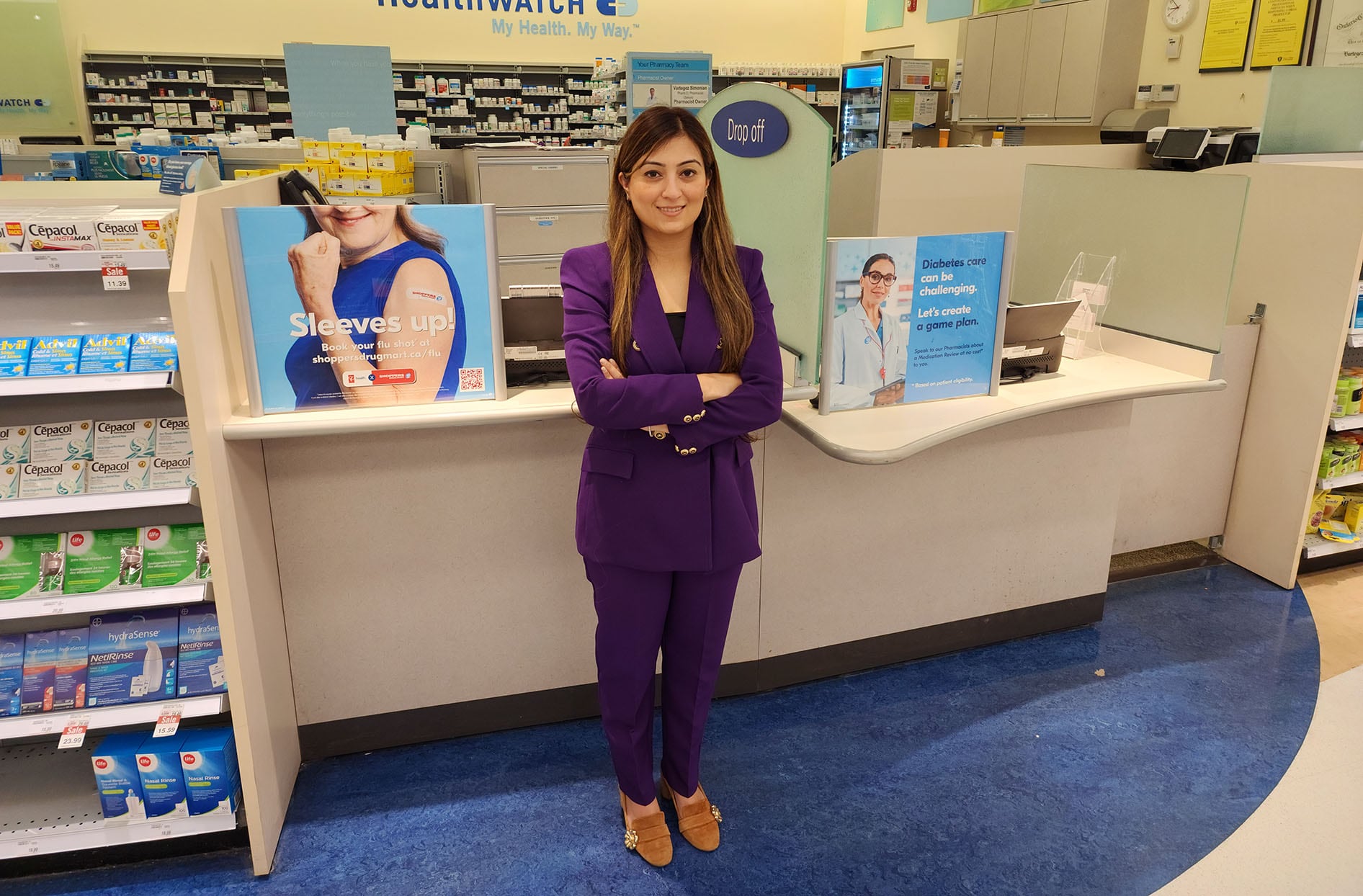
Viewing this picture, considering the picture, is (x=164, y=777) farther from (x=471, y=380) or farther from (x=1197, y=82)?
(x=1197, y=82)

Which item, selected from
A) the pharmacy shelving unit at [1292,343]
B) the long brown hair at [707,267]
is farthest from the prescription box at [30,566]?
the pharmacy shelving unit at [1292,343]

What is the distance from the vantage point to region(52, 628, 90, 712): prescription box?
82.0 inches

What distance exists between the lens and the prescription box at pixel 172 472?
2.02 meters

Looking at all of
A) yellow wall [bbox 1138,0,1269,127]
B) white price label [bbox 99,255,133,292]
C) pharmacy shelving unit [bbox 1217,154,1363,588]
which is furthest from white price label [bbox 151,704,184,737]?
yellow wall [bbox 1138,0,1269,127]

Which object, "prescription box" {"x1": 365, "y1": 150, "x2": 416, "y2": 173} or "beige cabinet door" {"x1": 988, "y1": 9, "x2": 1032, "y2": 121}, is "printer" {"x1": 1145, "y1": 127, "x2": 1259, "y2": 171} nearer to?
"prescription box" {"x1": 365, "y1": 150, "x2": 416, "y2": 173}

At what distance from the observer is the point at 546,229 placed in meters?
5.26

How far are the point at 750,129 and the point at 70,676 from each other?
214 cm

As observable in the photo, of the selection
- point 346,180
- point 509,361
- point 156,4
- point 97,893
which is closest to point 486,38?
point 156,4

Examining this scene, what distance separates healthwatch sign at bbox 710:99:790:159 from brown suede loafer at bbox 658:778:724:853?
5.55 feet

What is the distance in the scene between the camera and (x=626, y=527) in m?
1.94

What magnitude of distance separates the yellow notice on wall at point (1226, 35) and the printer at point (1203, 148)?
10.2 ft

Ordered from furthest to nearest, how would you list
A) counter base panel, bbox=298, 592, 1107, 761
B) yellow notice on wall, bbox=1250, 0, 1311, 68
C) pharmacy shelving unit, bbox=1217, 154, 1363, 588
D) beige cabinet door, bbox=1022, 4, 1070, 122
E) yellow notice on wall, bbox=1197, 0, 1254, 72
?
1. beige cabinet door, bbox=1022, 4, 1070, 122
2. yellow notice on wall, bbox=1197, 0, 1254, 72
3. yellow notice on wall, bbox=1250, 0, 1311, 68
4. pharmacy shelving unit, bbox=1217, 154, 1363, 588
5. counter base panel, bbox=298, 592, 1107, 761

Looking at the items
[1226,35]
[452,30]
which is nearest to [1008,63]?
[1226,35]

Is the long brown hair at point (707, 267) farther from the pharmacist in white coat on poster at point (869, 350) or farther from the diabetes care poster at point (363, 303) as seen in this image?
the pharmacist in white coat on poster at point (869, 350)
